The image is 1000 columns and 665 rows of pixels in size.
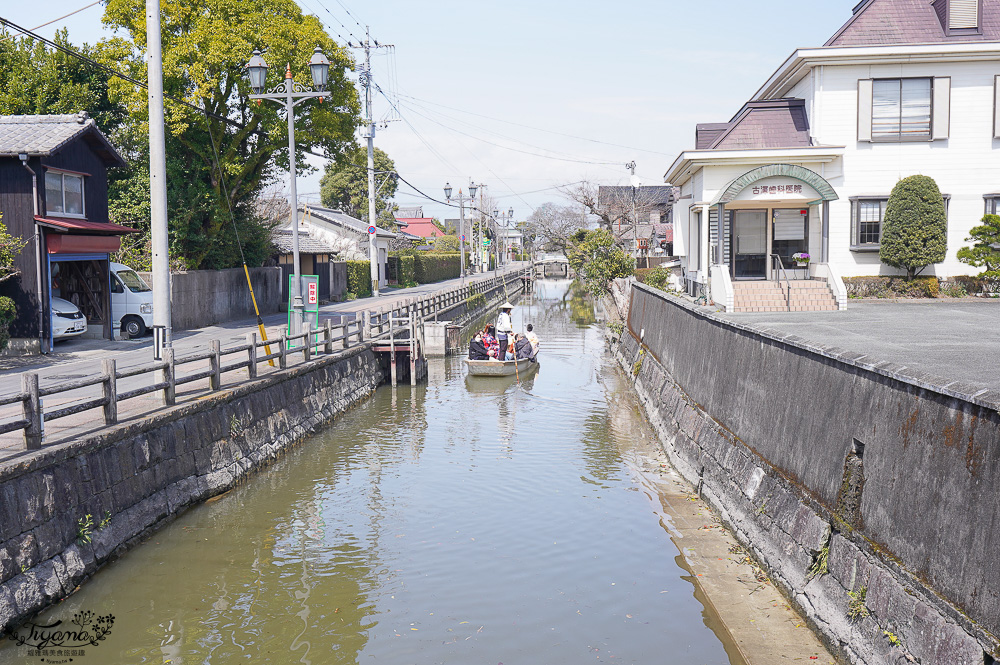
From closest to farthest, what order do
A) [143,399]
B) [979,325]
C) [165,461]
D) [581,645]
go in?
[581,645], [165,461], [143,399], [979,325]

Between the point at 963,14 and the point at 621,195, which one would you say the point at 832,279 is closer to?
the point at 963,14

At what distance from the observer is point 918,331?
15.9m

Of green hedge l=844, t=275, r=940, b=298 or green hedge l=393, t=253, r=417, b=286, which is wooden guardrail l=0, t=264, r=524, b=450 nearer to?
green hedge l=844, t=275, r=940, b=298

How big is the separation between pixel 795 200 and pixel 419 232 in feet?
310

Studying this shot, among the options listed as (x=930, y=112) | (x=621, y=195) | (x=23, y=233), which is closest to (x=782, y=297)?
(x=930, y=112)

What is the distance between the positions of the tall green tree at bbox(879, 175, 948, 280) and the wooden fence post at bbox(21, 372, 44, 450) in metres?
21.8

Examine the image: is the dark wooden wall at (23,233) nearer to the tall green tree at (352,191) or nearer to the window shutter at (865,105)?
the window shutter at (865,105)

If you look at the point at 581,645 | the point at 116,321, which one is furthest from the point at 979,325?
the point at 116,321

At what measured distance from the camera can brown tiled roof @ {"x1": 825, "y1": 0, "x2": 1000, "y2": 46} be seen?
24031 mm

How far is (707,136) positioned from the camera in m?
29.2

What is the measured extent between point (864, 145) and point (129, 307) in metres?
21.9

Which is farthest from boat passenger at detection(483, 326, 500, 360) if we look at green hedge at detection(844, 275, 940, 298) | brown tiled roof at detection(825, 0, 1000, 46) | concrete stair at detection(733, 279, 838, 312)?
brown tiled roof at detection(825, 0, 1000, 46)

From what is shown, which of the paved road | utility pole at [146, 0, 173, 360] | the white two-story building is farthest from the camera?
the white two-story building

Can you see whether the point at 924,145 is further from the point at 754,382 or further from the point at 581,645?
the point at 581,645
